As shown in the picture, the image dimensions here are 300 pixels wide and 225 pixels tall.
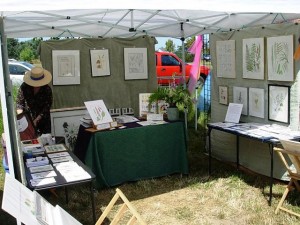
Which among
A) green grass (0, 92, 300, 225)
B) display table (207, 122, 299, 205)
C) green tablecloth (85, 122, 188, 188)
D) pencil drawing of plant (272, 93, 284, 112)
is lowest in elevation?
green grass (0, 92, 300, 225)

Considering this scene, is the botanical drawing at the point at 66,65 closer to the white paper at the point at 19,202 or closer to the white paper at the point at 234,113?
the white paper at the point at 234,113

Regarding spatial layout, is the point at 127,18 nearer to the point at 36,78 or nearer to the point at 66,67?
the point at 66,67

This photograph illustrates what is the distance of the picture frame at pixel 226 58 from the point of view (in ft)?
17.2

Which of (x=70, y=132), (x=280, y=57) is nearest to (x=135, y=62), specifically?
(x=70, y=132)

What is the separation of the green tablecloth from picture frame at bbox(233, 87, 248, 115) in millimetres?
924

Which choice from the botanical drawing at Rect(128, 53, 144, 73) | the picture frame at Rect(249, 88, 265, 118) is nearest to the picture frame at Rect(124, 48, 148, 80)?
the botanical drawing at Rect(128, 53, 144, 73)

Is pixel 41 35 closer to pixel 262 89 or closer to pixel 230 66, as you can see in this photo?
pixel 230 66

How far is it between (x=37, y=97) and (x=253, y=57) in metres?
2.90

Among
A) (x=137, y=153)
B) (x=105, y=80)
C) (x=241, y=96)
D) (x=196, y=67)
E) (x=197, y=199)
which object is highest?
(x=196, y=67)

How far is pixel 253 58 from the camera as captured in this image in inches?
190

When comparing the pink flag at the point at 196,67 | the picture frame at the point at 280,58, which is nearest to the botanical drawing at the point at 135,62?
the pink flag at the point at 196,67

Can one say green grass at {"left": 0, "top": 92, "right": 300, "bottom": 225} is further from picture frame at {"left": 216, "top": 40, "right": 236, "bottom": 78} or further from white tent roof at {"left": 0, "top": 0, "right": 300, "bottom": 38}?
white tent roof at {"left": 0, "top": 0, "right": 300, "bottom": 38}

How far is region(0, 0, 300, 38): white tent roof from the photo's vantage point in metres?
3.56

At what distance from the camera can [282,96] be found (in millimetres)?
4414
